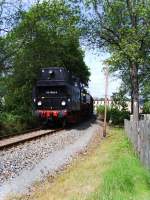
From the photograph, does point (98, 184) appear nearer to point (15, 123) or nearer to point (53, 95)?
point (15, 123)

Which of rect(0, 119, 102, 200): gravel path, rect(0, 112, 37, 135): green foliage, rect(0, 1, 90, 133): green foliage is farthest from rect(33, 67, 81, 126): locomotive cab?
rect(0, 119, 102, 200): gravel path

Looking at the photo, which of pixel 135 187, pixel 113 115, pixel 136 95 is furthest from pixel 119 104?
pixel 135 187

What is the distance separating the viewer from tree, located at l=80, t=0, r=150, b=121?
116ft

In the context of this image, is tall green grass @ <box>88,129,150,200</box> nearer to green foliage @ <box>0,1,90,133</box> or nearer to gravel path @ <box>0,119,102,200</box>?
gravel path @ <box>0,119,102,200</box>

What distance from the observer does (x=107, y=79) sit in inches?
1176

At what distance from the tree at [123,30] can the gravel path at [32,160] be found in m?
9.83

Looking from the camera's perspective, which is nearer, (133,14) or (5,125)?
(5,125)

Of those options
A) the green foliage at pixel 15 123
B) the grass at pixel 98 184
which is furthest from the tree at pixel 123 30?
the grass at pixel 98 184

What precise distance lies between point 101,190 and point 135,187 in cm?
98

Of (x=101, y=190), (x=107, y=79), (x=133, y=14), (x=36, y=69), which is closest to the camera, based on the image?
(x=101, y=190)

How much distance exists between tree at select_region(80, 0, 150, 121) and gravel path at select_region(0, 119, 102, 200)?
32.3 ft

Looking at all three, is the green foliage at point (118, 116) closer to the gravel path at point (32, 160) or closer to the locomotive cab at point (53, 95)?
the locomotive cab at point (53, 95)

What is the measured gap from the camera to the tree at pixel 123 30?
35219 millimetres

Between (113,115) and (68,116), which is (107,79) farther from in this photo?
(113,115)
